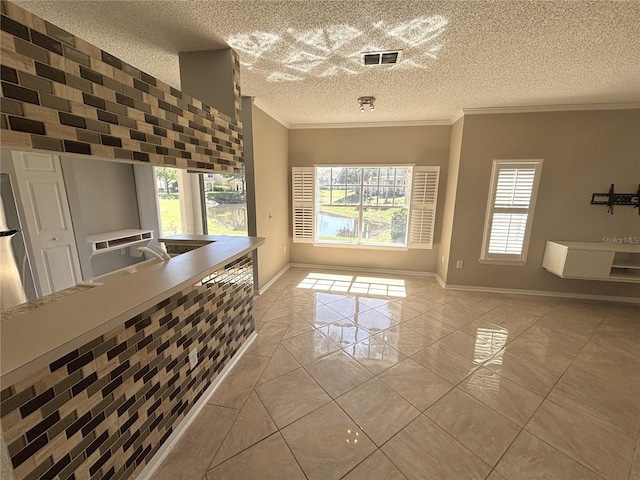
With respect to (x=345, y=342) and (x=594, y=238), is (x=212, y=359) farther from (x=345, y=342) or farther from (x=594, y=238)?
(x=594, y=238)

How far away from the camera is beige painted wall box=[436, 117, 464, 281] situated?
3.59m

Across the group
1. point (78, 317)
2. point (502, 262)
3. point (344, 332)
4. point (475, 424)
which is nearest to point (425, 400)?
point (475, 424)

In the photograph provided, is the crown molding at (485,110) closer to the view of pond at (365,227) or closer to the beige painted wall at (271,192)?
the beige painted wall at (271,192)

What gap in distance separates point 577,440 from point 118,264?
536 cm

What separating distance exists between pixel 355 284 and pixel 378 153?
2145 millimetres

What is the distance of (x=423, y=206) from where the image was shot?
418cm

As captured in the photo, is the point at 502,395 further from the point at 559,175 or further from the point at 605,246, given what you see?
the point at 559,175

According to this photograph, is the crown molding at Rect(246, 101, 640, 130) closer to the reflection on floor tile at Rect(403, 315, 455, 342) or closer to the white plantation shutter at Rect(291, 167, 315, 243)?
the white plantation shutter at Rect(291, 167, 315, 243)

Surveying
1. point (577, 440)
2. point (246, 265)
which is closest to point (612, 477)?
point (577, 440)

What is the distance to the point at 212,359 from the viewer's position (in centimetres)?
189

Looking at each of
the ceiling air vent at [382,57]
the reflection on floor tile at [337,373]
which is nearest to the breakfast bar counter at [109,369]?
the reflection on floor tile at [337,373]

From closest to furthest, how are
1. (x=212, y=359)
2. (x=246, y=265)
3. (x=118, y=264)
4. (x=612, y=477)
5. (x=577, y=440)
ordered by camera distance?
(x=612, y=477) < (x=577, y=440) < (x=212, y=359) < (x=246, y=265) < (x=118, y=264)

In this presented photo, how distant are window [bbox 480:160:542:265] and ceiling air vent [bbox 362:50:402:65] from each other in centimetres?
223

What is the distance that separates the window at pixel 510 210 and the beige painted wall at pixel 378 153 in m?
0.77
